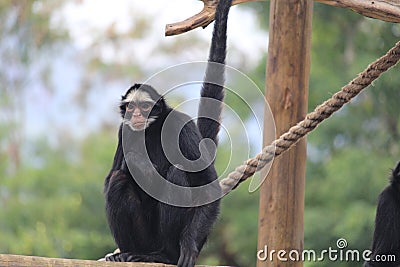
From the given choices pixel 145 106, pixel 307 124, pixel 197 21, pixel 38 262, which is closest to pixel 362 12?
pixel 307 124

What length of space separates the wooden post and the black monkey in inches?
46.5

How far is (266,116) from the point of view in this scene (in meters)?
5.18

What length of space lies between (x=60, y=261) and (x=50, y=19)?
1464cm

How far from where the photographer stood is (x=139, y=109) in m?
5.16

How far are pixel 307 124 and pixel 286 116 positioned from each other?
234mm

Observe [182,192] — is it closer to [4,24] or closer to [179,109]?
[179,109]

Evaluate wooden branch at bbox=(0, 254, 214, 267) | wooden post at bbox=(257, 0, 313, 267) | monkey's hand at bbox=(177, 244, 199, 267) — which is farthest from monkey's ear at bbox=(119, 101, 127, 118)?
wooden branch at bbox=(0, 254, 214, 267)

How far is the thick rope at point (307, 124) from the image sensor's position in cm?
493

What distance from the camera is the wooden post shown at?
5039 mm

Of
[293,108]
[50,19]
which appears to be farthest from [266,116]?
[50,19]

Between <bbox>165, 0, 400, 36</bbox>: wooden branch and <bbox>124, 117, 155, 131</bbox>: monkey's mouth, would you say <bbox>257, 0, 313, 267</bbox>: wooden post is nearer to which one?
<bbox>165, 0, 400, 36</bbox>: wooden branch

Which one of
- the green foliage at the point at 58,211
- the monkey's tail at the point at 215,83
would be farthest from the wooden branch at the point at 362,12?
the green foliage at the point at 58,211

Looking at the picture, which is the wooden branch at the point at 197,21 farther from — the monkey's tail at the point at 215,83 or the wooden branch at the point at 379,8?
the wooden branch at the point at 379,8

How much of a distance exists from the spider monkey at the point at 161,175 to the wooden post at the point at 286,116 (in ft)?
1.34
